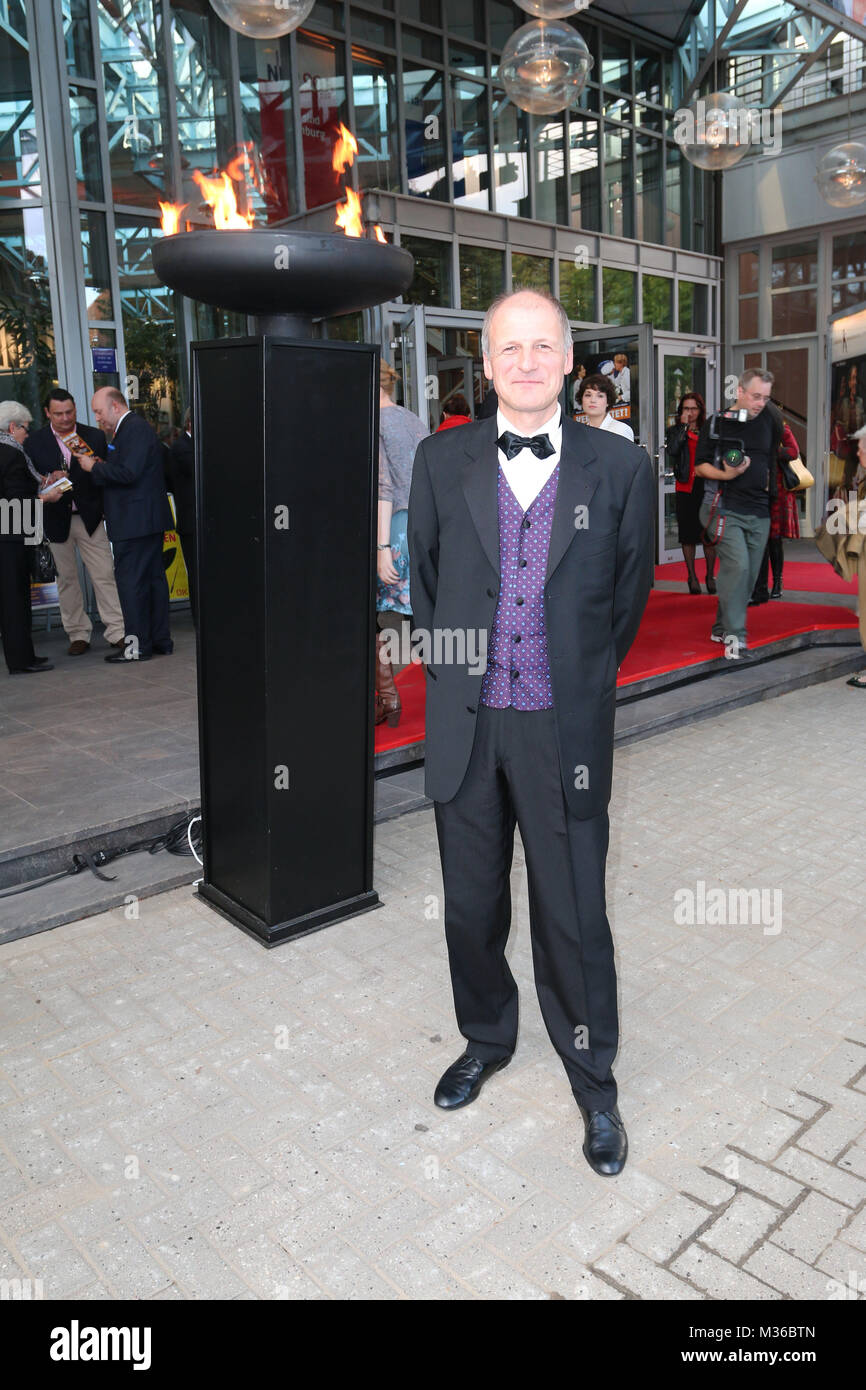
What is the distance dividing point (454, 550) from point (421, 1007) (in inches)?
64.1

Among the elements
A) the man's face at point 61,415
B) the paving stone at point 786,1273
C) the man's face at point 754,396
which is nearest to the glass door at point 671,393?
the man's face at point 754,396

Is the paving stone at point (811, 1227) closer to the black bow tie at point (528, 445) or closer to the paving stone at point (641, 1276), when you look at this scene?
the paving stone at point (641, 1276)

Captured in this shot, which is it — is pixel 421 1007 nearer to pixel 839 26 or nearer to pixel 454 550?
pixel 454 550

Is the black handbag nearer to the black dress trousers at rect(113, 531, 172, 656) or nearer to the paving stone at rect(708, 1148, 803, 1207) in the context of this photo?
the black dress trousers at rect(113, 531, 172, 656)

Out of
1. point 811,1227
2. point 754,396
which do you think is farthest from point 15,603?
→ point 811,1227

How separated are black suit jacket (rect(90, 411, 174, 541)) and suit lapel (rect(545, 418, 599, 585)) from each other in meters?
6.14

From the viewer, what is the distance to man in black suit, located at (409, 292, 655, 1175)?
262 centimetres

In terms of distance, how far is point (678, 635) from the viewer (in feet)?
29.0

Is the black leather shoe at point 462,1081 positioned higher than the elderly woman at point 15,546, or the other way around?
the elderly woman at point 15,546

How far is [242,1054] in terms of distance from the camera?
325 centimetres

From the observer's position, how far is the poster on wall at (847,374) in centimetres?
947

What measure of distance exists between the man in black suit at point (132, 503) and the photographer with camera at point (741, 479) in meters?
4.25
